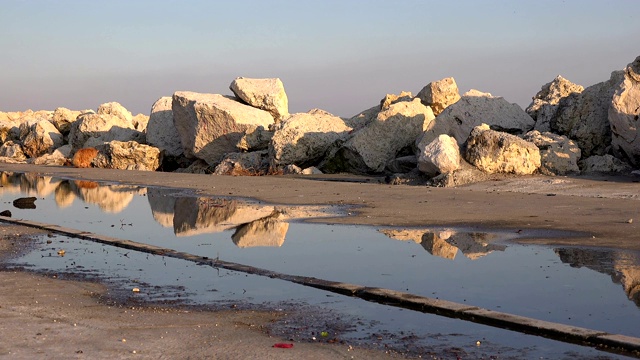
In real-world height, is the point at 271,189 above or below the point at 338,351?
below

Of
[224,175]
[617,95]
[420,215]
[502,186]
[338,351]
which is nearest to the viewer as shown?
[338,351]

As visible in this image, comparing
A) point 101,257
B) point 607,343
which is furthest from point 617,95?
point 607,343

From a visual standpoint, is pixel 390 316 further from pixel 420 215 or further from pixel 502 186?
pixel 502 186

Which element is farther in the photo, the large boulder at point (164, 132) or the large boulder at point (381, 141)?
the large boulder at point (164, 132)

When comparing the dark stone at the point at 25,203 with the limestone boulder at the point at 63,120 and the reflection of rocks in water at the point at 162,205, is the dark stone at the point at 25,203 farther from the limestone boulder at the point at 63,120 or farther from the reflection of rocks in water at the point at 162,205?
the limestone boulder at the point at 63,120

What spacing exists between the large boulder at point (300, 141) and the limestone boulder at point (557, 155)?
6305 millimetres

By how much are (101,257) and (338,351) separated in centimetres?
452

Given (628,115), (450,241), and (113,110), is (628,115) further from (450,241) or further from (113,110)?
(113,110)

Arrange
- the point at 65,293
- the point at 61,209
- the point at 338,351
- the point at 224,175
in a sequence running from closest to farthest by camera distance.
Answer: the point at 338,351
the point at 65,293
the point at 61,209
the point at 224,175

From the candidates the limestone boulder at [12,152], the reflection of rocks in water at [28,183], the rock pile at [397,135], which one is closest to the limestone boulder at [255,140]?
the rock pile at [397,135]

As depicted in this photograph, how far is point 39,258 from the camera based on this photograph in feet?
28.0

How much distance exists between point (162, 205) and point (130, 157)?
12584 mm

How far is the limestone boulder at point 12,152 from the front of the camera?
113ft

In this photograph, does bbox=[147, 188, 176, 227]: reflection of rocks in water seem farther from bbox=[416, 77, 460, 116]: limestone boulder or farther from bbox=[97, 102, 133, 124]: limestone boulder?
bbox=[97, 102, 133, 124]: limestone boulder
